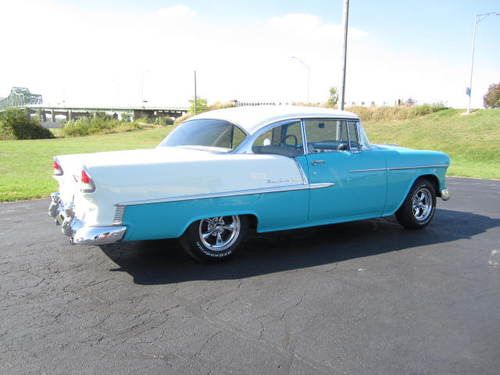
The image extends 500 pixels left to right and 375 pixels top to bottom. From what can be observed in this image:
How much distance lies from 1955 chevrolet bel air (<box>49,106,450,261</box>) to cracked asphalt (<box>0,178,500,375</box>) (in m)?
0.43

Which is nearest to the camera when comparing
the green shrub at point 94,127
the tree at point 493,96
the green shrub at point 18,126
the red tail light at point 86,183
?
the red tail light at point 86,183

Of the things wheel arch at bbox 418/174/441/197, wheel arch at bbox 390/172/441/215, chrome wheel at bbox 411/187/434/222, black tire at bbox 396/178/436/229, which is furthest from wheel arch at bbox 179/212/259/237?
wheel arch at bbox 418/174/441/197

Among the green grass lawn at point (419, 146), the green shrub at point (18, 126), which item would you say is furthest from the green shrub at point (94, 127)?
the green grass lawn at point (419, 146)

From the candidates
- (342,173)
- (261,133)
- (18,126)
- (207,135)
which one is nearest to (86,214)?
(207,135)

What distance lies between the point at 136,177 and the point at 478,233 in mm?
4881

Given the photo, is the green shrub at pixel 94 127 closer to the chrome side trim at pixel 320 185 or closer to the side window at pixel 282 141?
the side window at pixel 282 141

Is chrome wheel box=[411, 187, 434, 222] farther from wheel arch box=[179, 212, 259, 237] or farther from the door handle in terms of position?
wheel arch box=[179, 212, 259, 237]

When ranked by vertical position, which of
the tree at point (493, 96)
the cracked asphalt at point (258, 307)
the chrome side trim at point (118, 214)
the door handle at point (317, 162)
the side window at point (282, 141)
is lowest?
the cracked asphalt at point (258, 307)

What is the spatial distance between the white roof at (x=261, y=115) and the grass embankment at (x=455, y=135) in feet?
35.9

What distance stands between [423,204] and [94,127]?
177 ft

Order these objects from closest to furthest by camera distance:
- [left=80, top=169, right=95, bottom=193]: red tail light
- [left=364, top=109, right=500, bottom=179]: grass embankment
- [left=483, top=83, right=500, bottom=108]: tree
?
[left=80, top=169, right=95, bottom=193]: red tail light → [left=364, top=109, right=500, bottom=179]: grass embankment → [left=483, top=83, right=500, bottom=108]: tree

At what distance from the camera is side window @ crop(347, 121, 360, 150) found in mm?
5939

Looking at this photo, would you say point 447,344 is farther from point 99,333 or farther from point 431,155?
point 431,155

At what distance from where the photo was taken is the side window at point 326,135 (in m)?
5.54
